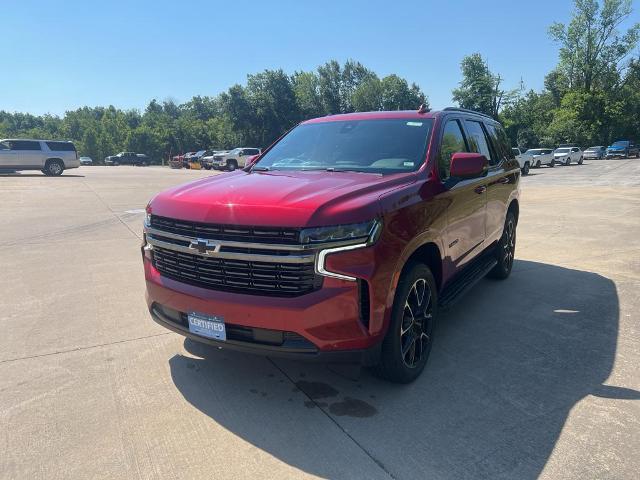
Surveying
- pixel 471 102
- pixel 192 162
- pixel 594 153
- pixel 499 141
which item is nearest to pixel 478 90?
pixel 471 102

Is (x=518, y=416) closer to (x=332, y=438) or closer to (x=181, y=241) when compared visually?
(x=332, y=438)

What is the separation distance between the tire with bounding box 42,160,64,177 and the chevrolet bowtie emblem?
98.4 feet

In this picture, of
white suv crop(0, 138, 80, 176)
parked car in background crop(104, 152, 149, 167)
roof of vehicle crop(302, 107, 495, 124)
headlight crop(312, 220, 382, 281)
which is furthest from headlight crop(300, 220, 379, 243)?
parked car in background crop(104, 152, 149, 167)

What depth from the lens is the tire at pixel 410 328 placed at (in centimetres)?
317

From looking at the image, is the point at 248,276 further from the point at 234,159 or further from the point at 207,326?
the point at 234,159

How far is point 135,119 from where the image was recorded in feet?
343

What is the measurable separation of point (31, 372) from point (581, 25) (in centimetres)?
8009

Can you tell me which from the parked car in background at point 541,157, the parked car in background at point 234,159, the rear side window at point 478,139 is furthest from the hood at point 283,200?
the parked car in background at point 541,157

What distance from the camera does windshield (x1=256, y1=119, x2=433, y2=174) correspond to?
3.94 meters

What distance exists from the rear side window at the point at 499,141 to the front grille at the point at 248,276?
395cm

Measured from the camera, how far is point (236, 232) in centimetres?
292

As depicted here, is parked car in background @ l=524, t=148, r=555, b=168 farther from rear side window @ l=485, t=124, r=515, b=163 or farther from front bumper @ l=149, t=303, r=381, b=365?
front bumper @ l=149, t=303, r=381, b=365

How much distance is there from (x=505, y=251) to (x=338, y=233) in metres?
4.00

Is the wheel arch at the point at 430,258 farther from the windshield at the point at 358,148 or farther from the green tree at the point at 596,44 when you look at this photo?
the green tree at the point at 596,44
